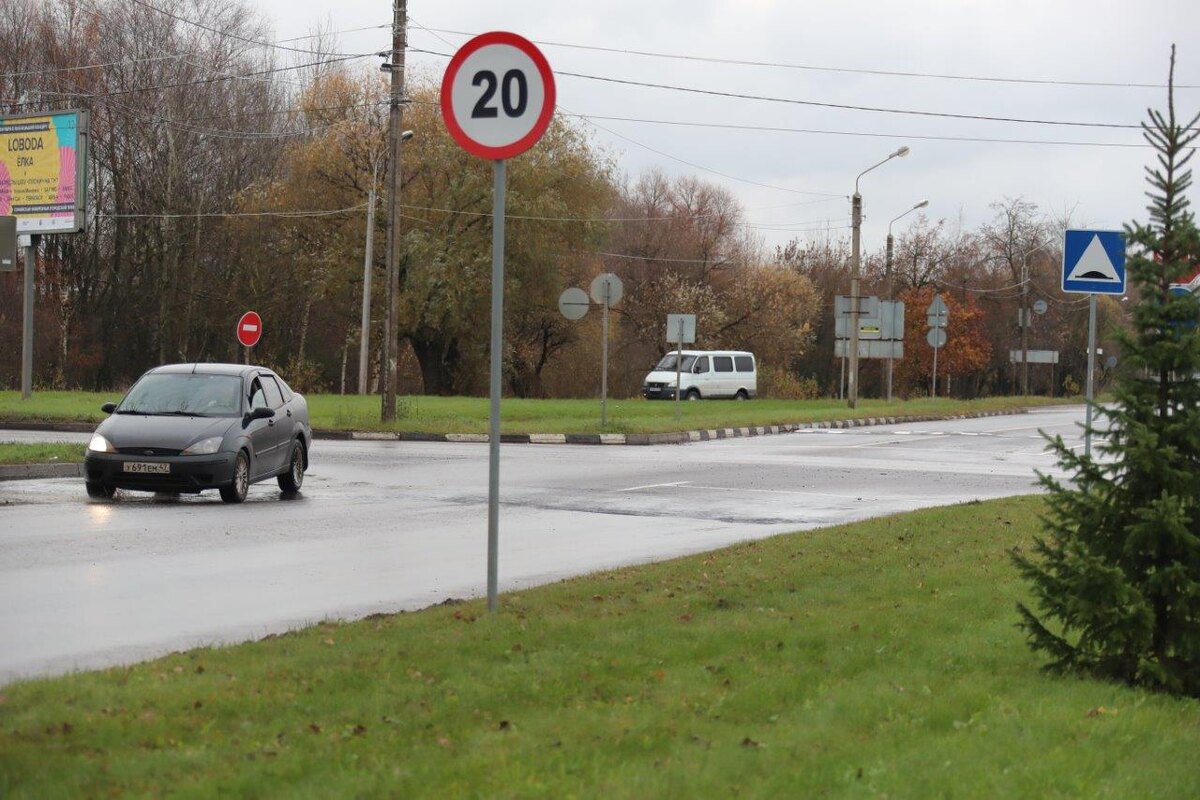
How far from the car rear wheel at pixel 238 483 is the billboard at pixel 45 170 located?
62.1 feet

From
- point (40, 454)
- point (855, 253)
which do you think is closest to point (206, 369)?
point (40, 454)

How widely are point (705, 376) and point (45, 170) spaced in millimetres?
30808

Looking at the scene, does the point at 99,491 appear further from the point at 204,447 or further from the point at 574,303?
the point at 574,303

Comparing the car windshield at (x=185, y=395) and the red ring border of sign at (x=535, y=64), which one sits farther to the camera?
the car windshield at (x=185, y=395)

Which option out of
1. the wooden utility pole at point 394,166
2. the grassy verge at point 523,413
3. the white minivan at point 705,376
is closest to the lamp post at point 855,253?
the grassy verge at point 523,413

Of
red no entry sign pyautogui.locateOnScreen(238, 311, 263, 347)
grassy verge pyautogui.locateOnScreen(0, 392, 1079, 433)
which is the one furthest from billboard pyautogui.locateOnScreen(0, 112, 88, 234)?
red no entry sign pyautogui.locateOnScreen(238, 311, 263, 347)

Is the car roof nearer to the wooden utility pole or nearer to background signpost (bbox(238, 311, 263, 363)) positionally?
the wooden utility pole

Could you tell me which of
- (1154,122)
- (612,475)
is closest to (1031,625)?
(1154,122)

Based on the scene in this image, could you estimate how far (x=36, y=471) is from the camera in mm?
19281

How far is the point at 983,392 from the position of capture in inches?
3939

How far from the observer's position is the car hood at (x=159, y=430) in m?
16.2

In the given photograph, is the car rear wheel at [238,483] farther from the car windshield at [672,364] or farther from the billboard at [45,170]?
the car windshield at [672,364]

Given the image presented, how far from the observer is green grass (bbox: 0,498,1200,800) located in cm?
486

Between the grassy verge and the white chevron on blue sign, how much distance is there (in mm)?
18038
